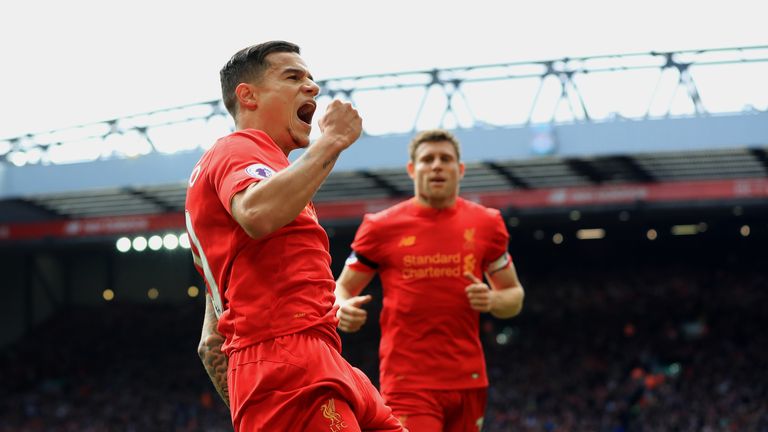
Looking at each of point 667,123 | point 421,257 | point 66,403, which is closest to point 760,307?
point 667,123

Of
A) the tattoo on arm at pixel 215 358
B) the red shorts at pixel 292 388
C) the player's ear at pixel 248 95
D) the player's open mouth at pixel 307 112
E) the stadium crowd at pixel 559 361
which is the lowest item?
the red shorts at pixel 292 388

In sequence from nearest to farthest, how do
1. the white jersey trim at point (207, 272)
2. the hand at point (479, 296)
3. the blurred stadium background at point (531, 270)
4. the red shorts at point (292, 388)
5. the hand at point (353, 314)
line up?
the red shorts at point (292, 388) → the white jersey trim at point (207, 272) → the hand at point (353, 314) → the hand at point (479, 296) → the blurred stadium background at point (531, 270)

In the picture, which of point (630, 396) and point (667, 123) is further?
point (630, 396)

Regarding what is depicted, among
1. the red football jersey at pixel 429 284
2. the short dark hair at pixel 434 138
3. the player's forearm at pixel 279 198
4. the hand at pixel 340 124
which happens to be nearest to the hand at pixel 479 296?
the red football jersey at pixel 429 284

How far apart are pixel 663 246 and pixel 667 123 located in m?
10.4

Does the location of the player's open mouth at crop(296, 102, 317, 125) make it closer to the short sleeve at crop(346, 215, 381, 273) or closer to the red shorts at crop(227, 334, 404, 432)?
the red shorts at crop(227, 334, 404, 432)

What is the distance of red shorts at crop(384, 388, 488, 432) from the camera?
6211mm

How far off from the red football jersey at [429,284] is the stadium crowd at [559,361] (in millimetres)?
15148

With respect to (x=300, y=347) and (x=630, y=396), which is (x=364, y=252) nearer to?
(x=300, y=347)

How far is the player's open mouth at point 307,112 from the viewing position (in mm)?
3686

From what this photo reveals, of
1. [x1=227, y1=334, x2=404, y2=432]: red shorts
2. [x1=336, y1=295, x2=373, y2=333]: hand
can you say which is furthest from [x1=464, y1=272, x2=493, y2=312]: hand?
[x1=227, y1=334, x2=404, y2=432]: red shorts

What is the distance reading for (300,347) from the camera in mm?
3414

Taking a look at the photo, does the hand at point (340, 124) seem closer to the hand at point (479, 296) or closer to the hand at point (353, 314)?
the hand at point (353, 314)

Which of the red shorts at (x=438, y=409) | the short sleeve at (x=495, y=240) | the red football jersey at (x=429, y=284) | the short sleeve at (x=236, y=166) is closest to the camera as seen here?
the short sleeve at (x=236, y=166)
